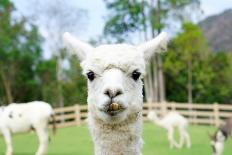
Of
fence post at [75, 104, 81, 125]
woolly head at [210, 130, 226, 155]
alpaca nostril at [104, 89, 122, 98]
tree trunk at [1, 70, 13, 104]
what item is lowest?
woolly head at [210, 130, 226, 155]

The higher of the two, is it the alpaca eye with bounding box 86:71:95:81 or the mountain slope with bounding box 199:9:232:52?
the mountain slope with bounding box 199:9:232:52

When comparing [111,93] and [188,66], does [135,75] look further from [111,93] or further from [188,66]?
[188,66]

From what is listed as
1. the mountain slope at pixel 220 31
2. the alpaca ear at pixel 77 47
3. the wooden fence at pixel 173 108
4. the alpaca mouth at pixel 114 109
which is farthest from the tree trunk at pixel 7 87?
the alpaca mouth at pixel 114 109

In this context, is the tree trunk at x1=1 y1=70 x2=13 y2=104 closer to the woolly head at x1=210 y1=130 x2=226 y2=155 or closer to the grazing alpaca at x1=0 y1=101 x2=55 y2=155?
the grazing alpaca at x1=0 y1=101 x2=55 y2=155

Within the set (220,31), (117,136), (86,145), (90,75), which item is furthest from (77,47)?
(220,31)

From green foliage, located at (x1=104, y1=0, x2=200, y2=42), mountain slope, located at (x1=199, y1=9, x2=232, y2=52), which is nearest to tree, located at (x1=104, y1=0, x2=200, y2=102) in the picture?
green foliage, located at (x1=104, y1=0, x2=200, y2=42)

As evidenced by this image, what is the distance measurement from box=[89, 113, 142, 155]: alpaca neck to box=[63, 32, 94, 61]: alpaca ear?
394 mm

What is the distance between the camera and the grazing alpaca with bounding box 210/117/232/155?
12.2m

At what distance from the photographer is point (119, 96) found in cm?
306

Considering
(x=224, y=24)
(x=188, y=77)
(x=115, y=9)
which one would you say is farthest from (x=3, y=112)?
(x=224, y=24)

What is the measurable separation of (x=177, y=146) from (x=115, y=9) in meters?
28.5

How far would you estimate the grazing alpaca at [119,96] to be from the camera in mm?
3137

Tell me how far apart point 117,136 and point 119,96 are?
362 millimetres

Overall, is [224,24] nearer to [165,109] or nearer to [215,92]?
[215,92]
